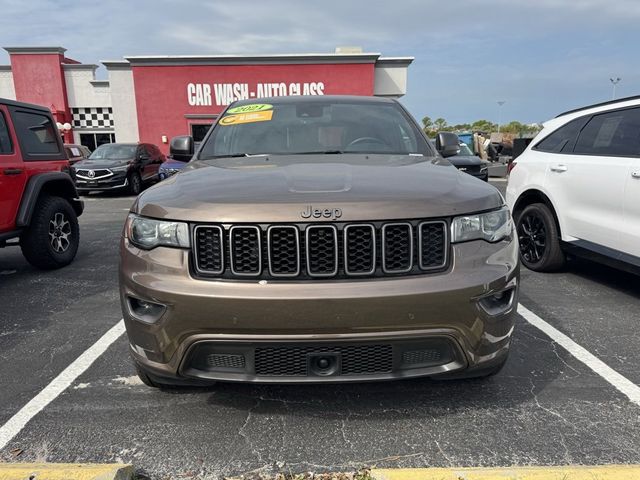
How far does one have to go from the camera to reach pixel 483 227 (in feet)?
7.12

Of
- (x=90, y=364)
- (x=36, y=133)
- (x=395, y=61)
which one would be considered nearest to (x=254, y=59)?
(x=395, y=61)

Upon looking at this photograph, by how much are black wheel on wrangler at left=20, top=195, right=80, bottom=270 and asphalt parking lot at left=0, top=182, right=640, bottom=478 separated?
6.30 feet

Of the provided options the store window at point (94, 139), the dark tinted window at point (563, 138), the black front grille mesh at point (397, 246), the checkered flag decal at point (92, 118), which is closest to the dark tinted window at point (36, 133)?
the black front grille mesh at point (397, 246)

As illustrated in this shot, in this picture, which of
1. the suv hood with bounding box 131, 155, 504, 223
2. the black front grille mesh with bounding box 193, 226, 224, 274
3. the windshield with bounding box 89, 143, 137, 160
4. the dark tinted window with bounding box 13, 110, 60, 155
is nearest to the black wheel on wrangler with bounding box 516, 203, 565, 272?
the suv hood with bounding box 131, 155, 504, 223

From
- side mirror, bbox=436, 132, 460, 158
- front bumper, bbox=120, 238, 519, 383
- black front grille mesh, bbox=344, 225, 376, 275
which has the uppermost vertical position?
side mirror, bbox=436, 132, 460, 158

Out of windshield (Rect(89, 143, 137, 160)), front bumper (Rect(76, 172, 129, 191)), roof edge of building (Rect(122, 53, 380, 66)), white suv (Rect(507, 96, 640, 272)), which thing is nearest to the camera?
white suv (Rect(507, 96, 640, 272))

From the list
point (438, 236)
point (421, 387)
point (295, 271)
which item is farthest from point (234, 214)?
point (421, 387)

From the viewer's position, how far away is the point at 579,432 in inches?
89.7

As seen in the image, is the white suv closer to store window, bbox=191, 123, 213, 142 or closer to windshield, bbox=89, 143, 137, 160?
windshield, bbox=89, 143, 137, 160

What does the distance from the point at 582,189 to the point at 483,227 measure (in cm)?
280

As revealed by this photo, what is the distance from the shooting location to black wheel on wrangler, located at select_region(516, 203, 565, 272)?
484 centimetres

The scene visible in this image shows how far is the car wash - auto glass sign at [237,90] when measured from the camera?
2181 centimetres

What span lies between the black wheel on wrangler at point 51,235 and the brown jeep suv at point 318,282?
3.57m

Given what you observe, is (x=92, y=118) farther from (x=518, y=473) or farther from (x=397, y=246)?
(x=518, y=473)
